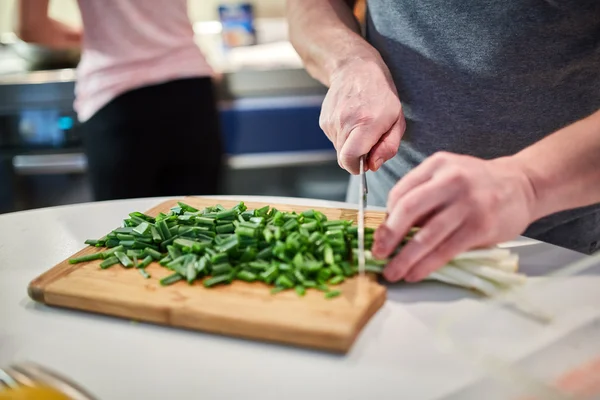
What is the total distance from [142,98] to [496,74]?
108 cm

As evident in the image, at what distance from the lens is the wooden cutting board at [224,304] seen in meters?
0.74

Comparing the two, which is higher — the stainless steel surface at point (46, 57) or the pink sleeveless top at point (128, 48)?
the pink sleeveless top at point (128, 48)

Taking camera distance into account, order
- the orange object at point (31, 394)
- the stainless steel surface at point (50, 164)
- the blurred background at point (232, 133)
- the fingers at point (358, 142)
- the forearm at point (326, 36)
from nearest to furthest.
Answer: the orange object at point (31, 394)
the fingers at point (358, 142)
the forearm at point (326, 36)
the blurred background at point (232, 133)
the stainless steel surface at point (50, 164)

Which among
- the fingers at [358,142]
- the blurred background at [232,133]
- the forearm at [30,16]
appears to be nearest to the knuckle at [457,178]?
the fingers at [358,142]

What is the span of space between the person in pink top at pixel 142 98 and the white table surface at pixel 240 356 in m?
0.91

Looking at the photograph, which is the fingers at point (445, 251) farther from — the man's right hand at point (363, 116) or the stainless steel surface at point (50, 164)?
the stainless steel surface at point (50, 164)

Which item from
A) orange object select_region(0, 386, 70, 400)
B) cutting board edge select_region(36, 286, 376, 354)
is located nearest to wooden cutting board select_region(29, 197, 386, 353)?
cutting board edge select_region(36, 286, 376, 354)

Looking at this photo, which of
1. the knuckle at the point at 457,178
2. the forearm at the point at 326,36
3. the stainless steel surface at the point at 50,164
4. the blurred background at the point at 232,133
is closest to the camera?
the knuckle at the point at 457,178

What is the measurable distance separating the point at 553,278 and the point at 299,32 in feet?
2.61

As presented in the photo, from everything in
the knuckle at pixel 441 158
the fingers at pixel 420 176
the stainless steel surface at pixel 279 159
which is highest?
the knuckle at pixel 441 158

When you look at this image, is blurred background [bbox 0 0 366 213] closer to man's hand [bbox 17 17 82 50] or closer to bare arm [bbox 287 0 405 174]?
man's hand [bbox 17 17 82 50]

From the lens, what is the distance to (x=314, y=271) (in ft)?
2.83

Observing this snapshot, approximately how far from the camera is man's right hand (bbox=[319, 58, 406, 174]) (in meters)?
1.05

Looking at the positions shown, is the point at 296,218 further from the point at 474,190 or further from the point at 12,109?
the point at 12,109
